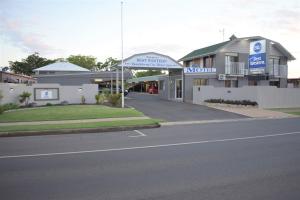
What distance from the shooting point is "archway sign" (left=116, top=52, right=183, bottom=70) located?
30.3 m

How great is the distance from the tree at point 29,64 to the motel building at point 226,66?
181 ft

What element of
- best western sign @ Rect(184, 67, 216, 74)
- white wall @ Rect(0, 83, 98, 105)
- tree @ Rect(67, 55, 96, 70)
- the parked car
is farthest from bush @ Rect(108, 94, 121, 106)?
tree @ Rect(67, 55, 96, 70)

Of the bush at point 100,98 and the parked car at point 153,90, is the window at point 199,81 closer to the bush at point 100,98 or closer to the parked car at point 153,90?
the bush at point 100,98

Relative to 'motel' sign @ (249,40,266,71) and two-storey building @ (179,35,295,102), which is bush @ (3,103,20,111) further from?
'motel' sign @ (249,40,266,71)

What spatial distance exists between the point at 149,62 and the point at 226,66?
940 cm

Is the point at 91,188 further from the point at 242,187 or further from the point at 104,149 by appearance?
the point at 104,149

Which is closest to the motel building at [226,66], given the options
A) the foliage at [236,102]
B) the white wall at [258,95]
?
the white wall at [258,95]

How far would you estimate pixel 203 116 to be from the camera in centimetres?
2262

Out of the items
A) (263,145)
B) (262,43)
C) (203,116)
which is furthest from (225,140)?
(262,43)

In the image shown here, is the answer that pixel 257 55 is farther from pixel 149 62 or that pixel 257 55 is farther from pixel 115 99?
pixel 115 99

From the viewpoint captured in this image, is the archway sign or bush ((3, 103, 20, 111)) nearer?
bush ((3, 103, 20, 111))

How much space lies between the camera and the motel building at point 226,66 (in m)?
32.5

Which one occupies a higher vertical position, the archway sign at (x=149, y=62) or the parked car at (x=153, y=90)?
the archway sign at (x=149, y=62)

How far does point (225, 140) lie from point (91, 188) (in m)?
7.12
